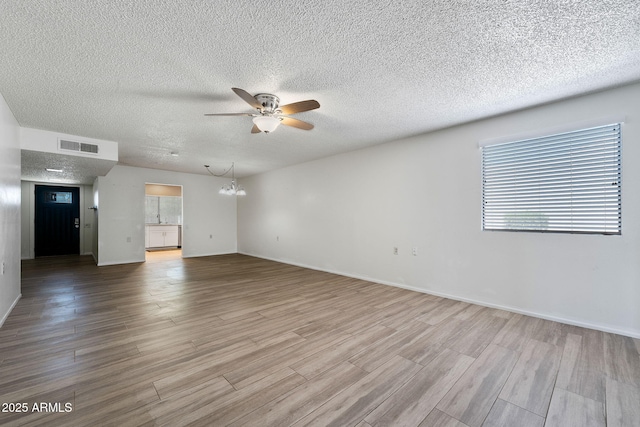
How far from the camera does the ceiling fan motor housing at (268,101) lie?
273 centimetres

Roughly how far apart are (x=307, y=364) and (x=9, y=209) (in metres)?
3.92

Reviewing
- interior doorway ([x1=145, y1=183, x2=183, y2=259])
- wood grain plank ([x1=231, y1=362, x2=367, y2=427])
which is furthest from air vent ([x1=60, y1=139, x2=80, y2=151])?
interior doorway ([x1=145, y1=183, x2=183, y2=259])

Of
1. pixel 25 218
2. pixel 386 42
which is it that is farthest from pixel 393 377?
pixel 25 218

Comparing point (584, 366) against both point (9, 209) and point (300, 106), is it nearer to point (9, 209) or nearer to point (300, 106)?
point (300, 106)

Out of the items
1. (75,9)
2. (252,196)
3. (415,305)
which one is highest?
(75,9)

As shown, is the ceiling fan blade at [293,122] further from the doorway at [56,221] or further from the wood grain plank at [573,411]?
the doorway at [56,221]

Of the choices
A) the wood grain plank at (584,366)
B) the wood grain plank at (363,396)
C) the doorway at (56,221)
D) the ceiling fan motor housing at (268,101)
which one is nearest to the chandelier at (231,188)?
the ceiling fan motor housing at (268,101)

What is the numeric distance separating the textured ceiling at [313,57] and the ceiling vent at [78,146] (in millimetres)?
499

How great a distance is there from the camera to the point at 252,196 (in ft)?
26.3

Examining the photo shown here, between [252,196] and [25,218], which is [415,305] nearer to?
[252,196]

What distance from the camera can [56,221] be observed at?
7.69 m

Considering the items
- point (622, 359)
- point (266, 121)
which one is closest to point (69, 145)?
point (266, 121)

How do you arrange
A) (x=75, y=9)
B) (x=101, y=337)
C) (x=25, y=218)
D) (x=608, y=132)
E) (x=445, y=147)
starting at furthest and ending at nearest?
(x=25, y=218)
(x=445, y=147)
(x=608, y=132)
(x=101, y=337)
(x=75, y=9)

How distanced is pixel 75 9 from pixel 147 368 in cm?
249
